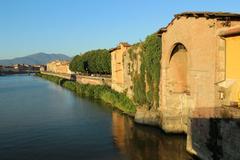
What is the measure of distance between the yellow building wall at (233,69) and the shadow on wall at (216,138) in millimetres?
992

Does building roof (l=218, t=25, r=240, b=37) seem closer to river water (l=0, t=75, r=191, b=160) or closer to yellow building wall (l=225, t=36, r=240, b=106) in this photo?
yellow building wall (l=225, t=36, r=240, b=106)

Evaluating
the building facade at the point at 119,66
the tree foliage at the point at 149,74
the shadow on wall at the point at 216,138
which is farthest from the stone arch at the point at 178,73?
the building facade at the point at 119,66

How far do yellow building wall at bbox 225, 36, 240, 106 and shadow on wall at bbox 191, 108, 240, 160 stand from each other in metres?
0.99

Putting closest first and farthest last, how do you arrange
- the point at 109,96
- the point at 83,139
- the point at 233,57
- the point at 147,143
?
the point at 233,57 → the point at 147,143 → the point at 83,139 → the point at 109,96

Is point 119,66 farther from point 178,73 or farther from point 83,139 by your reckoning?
point 83,139

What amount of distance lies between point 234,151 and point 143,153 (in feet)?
24.7

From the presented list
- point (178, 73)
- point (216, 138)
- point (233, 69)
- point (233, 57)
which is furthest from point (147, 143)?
point (233, 57)

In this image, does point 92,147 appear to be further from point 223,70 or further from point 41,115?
point 41,115

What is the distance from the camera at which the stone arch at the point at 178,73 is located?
25.7 m

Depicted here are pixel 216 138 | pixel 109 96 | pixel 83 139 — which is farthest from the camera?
pixel 109 96

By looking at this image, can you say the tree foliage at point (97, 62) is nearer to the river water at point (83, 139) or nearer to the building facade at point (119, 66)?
the building facade at point (119, 66)

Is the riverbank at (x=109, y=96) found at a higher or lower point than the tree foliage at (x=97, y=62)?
lower

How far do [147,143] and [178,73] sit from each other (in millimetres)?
5966

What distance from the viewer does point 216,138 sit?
16.6m
